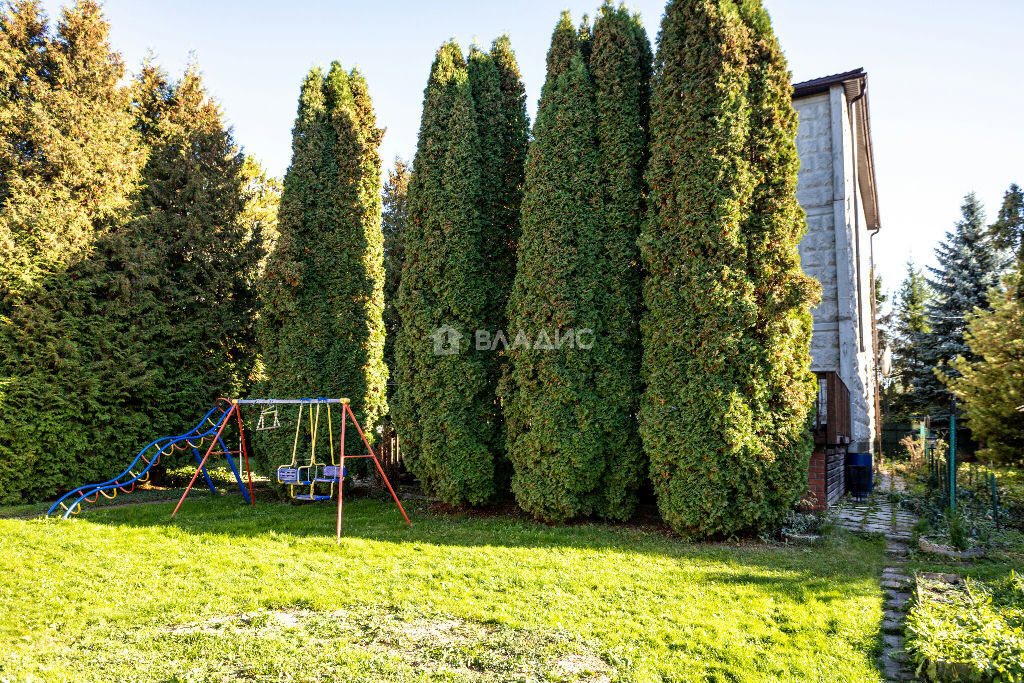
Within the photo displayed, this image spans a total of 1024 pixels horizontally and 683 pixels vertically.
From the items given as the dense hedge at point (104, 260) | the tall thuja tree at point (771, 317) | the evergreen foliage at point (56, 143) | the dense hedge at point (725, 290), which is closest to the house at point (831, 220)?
the tall thuja tree at point (771, 317)

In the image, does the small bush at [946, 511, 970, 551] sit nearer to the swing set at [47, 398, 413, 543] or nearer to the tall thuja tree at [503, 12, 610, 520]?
the tall thuja tree at [503, 12, 610, 520]

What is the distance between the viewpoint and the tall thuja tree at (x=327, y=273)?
9.47 m

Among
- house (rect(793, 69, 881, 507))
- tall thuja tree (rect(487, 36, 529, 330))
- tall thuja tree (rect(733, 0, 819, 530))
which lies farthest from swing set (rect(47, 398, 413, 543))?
house (rect(793, 69, 881, 507))

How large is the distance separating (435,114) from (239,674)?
7580 millimetres

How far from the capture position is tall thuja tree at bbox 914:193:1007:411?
1923cm

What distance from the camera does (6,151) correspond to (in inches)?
345

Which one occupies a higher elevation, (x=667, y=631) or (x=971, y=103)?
(x=971, y=103)

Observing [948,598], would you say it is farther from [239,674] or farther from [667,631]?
[239,674]

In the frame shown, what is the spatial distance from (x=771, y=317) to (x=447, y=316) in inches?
168

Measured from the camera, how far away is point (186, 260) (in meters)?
10.9

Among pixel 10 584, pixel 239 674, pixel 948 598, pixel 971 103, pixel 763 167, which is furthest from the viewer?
pixel 971 103

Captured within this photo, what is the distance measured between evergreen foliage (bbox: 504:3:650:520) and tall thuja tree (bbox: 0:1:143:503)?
22.4ft

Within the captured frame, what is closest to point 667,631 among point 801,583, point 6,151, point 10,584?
point 801,583

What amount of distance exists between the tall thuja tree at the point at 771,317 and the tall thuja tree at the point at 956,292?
51.8 feet
